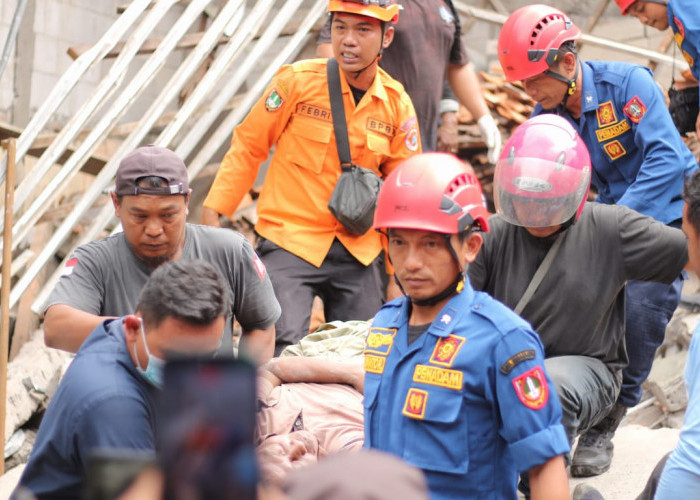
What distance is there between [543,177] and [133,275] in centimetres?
149

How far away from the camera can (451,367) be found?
2.84 meters

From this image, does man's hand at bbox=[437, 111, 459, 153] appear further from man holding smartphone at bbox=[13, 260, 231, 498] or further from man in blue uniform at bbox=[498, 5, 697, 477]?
man holding smartphone at bbox=[13, 260, 231, 498]

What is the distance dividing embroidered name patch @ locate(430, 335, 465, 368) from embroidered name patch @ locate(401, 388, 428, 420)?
3.6 inches

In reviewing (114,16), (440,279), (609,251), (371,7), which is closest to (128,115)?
Result: (114,16)

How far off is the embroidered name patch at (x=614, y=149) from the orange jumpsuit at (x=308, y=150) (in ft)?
3.12

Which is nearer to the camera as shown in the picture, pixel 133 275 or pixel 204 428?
pixel 204 428

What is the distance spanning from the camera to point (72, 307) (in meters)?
3.74

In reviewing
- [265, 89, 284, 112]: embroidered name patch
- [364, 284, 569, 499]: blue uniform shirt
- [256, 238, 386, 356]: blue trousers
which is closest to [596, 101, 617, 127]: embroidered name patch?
[256, 238, 386, 356]: blue trousers

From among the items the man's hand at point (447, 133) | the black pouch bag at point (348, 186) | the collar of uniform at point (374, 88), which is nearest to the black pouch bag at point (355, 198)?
the black pouch bag at point (348, 186)

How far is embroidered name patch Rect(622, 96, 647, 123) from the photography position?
4551 mm

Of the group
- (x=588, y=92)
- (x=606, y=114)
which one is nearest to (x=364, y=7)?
(x=588, y=92)

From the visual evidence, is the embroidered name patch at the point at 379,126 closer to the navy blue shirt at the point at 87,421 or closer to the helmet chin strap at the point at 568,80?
the helmet chin strap at the point at 568,80

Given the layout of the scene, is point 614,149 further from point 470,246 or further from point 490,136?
point 470,246

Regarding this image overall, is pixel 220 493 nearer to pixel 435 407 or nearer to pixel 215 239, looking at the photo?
pixel 435 407
